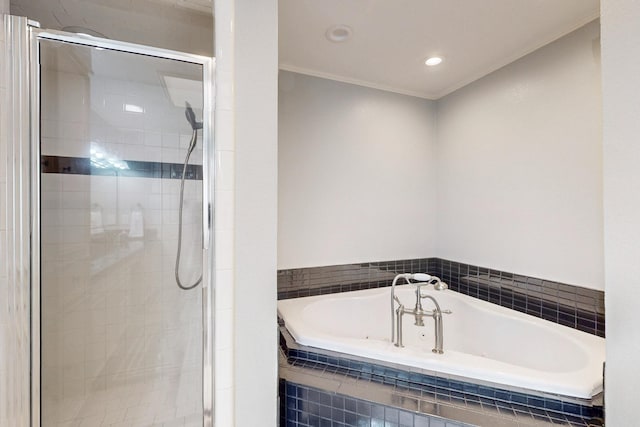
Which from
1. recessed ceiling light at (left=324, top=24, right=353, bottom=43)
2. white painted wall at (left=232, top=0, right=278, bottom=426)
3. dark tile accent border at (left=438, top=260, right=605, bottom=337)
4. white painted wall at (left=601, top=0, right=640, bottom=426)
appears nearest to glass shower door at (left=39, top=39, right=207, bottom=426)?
white painted wall at (left=232, top=0, right=278, bottom=426)

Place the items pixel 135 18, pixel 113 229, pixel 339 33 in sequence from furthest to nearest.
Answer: pixel 339 33 < pixel 113 229 < pixel 135 18

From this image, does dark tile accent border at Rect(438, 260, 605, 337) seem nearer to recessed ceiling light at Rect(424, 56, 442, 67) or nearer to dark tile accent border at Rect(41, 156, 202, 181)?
recessed ceiling light at Rect(424, 56, 442, 67)

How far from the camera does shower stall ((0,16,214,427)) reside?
112 cm

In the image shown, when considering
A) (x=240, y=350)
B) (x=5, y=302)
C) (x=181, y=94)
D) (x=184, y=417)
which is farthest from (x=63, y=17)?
(x=184, y=417)

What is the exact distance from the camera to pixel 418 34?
1.86 m

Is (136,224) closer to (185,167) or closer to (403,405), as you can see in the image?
(185,167)

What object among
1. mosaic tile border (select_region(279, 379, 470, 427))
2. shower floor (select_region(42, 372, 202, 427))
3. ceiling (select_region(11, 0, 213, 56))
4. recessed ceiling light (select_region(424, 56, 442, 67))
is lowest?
shower floor (select_region(42, 372, 202, 427))

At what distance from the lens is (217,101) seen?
1.12 meters

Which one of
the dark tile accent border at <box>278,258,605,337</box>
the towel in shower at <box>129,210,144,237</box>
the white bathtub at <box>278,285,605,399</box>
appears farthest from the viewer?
the dark tile accent border at <box>278,258,605,337</box>

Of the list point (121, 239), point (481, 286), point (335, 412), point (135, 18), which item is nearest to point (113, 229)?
point (121, 239)

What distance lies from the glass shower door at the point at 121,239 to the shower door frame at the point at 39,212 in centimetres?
10

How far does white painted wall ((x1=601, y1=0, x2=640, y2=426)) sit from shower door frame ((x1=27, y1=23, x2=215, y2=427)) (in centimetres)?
115

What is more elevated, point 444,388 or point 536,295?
point 536,295

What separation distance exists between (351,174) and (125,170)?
1.64 metres
